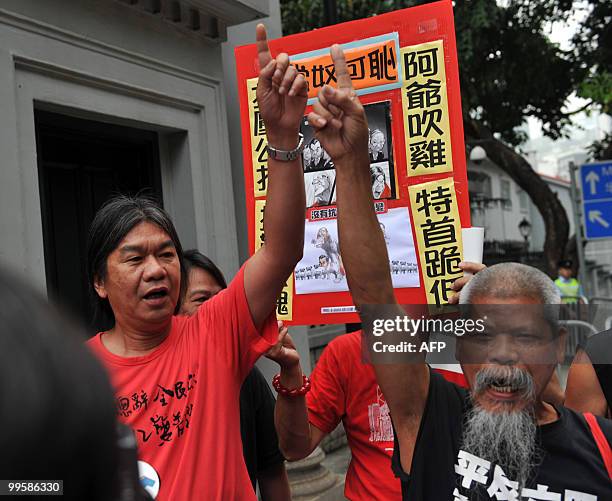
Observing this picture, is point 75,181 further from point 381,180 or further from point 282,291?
point 381,180

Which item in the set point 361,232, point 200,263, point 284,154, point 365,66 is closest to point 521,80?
point 365,66

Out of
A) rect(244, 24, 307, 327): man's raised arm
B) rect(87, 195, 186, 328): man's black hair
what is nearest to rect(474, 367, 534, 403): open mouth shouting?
rect(244, 24, 307, 327): man's raised arm

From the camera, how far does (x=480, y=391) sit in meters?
1.68

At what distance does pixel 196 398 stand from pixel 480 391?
720mm

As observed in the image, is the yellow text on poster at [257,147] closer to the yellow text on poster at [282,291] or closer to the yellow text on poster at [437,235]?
the yellow text on poster at [282,291]

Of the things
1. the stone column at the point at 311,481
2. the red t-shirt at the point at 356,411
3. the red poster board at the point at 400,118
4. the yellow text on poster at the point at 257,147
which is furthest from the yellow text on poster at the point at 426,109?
the stone column at the point at 311,481

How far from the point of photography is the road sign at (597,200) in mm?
7652

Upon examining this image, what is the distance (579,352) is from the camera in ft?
7.19

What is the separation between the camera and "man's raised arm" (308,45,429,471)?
1697mm

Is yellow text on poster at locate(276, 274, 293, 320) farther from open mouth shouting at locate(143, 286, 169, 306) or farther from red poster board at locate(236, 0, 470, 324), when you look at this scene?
open mouth shouting at locate(143, 286, 169, 306)

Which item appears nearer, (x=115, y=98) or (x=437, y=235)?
(x=437, y=235)

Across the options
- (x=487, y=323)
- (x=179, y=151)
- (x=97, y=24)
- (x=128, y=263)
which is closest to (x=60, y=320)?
(x=487, y=323)

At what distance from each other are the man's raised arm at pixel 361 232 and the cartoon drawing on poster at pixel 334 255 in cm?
85

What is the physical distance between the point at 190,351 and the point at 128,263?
0.33 meters
